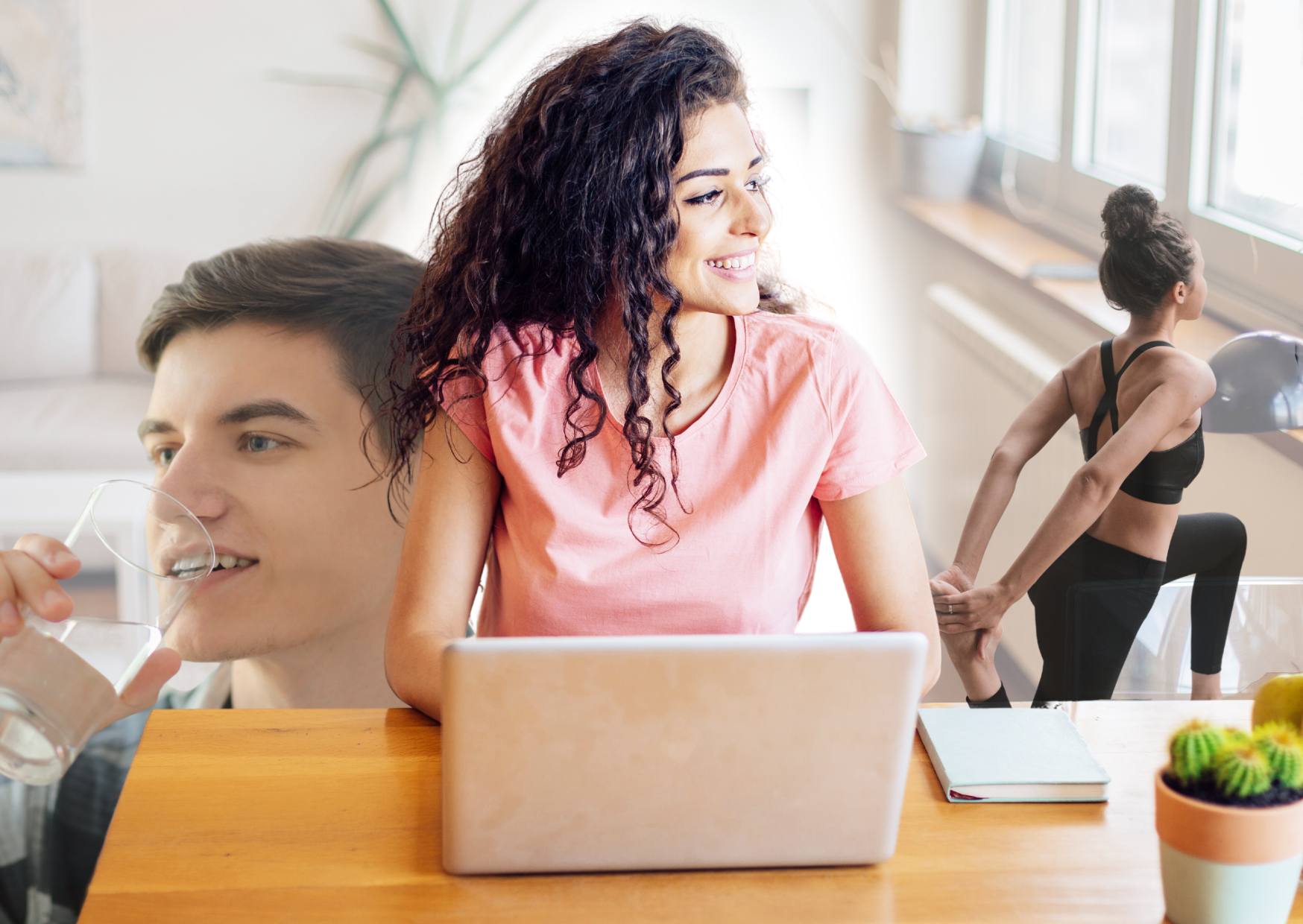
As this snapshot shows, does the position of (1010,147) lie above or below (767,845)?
above

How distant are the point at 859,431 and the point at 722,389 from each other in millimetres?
142

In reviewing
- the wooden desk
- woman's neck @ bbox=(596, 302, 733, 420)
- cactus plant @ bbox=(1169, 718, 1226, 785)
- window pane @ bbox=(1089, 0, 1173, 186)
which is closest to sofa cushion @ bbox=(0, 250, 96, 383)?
woman's neck @ bbox=(596, 302, 733, 420)

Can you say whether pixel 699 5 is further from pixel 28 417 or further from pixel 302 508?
pixel 28 417

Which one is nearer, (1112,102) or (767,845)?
(767,845)

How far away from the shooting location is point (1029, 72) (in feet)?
7.13

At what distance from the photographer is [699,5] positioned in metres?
2.04

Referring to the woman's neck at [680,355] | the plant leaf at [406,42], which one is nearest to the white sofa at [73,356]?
the plant leaf at [406,42]

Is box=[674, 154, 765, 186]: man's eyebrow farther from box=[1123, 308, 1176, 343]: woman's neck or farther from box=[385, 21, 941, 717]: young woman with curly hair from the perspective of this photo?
box=[1123, 308, 1176, 343]: woman's neck

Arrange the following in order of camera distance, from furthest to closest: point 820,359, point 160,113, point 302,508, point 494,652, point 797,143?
1. point 797,143
2. point 160,113
3. point 302,508
4. point 820,359
5. point 494,652

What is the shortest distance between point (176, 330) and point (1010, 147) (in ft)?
4.43

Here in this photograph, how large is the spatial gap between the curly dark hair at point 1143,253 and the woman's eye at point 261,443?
1067 millimetres

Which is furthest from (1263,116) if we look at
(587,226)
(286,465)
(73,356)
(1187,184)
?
(73,356)

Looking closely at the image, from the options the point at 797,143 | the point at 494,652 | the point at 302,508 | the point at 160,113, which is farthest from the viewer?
the point at 797,143

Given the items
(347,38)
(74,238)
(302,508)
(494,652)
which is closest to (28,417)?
(74,238)
